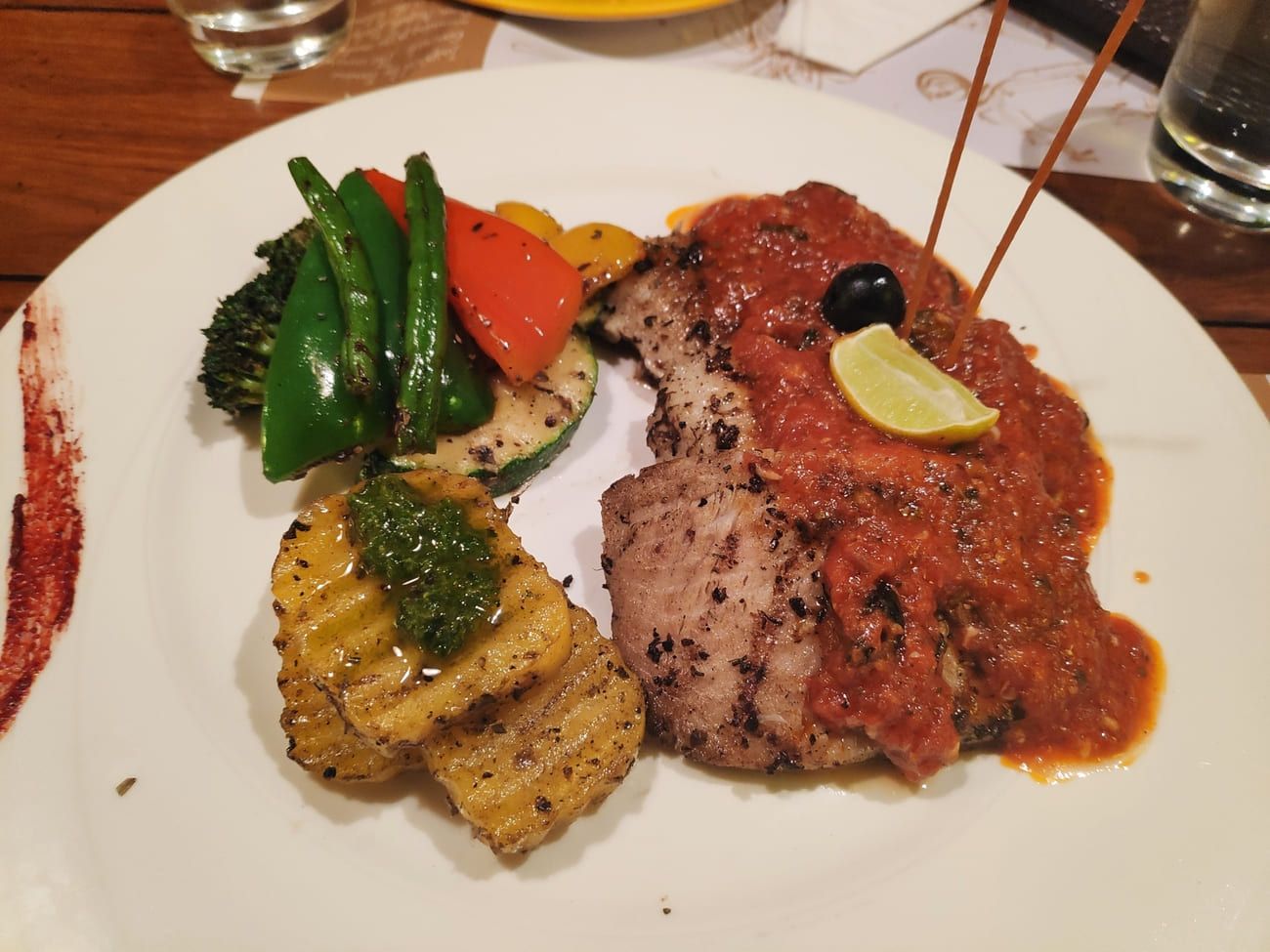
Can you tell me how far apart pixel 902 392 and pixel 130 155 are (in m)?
3.94

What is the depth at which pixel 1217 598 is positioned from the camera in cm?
281

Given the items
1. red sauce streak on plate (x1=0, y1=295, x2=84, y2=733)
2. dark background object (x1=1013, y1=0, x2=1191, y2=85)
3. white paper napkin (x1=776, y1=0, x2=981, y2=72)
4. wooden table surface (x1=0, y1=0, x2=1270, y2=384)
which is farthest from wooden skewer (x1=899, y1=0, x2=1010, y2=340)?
red sauce streak on plate (x1=0, y1=295, x2=84, y2=733)

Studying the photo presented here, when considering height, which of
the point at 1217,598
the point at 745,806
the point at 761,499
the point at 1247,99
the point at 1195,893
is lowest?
the point at 745,806

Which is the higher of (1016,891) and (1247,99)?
(1247,99)

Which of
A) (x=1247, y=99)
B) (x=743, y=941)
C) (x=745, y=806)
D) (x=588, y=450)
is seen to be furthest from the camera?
(x=1247, y=99)

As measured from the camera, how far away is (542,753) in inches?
87.4

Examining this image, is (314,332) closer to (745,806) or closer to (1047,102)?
(745,806)

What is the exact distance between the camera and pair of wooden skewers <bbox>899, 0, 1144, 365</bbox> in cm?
218

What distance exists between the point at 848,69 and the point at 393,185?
2.93 m

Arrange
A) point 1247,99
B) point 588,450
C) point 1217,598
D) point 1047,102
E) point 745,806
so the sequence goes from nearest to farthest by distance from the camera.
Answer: point 745,806
point 1217,598
point 588,450
point 1247,99
point 1047,102

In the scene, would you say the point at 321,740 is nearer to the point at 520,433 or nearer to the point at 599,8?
the point at 520,433

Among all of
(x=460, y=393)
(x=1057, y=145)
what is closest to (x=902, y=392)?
(x=1057, y=145)

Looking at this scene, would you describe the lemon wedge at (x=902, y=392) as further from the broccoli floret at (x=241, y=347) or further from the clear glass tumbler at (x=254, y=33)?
the clear glass tumbler at (x=254, y=33)

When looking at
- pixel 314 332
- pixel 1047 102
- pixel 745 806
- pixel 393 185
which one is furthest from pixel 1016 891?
pixel 1047 102
